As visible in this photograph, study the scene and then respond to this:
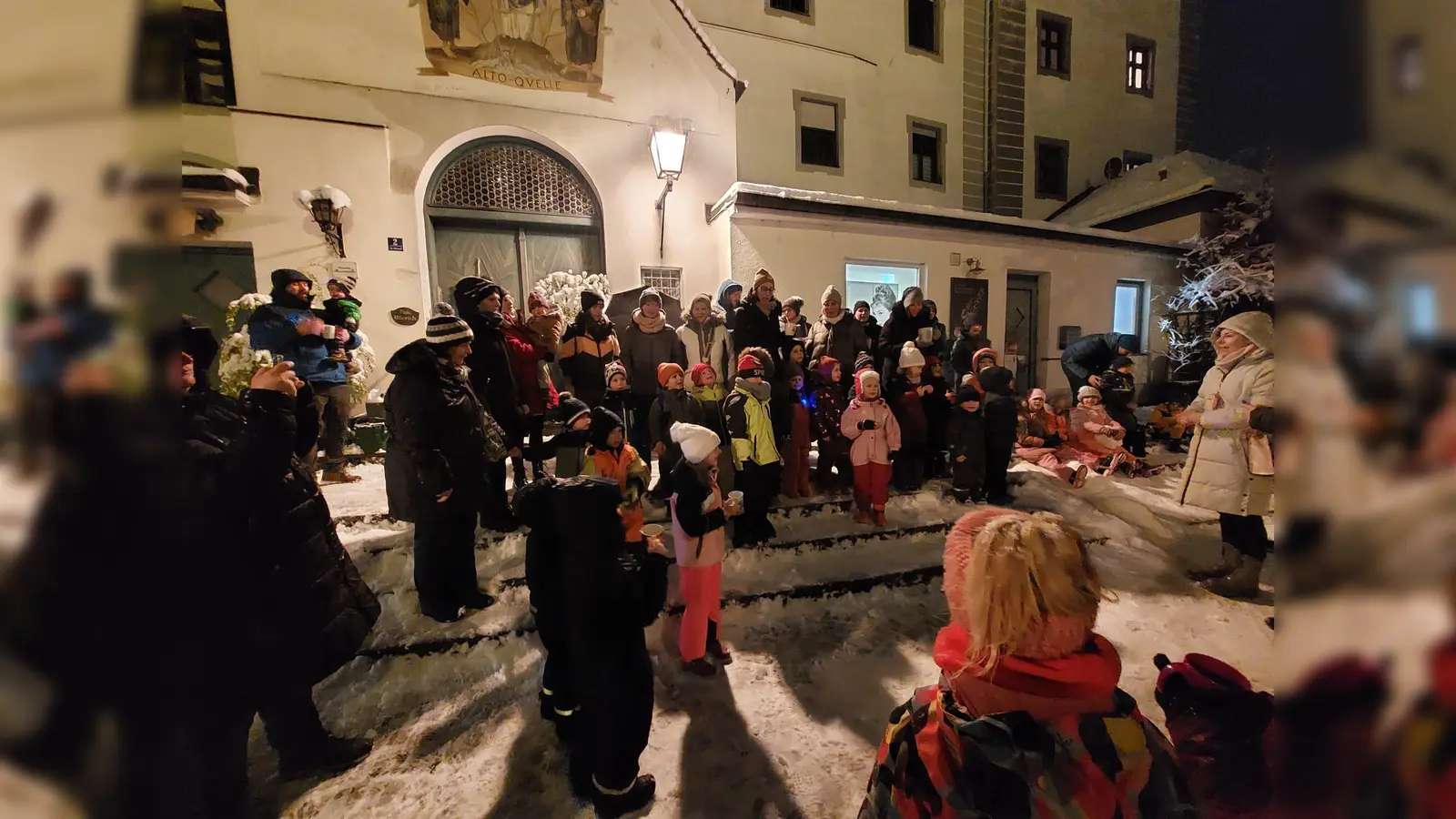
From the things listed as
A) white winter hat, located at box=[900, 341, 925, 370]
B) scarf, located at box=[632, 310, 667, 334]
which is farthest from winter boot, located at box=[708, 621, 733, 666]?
white winter hat, located at box=[900, 341, 925, 370]

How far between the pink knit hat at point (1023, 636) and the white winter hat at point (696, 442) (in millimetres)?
1561

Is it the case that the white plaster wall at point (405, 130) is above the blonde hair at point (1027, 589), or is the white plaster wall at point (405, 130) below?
above

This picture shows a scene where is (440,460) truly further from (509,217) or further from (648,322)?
(509,217)

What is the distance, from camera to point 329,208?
553cm

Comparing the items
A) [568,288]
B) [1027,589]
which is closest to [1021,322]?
[568,288]

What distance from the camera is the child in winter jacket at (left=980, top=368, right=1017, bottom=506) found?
5.14 metres

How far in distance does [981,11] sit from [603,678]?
15.2 metres

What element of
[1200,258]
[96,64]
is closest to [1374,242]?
[96,64]

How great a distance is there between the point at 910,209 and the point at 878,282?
122 cm

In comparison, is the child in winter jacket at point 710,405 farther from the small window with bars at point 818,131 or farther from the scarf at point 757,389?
the small window with bars at point 818,131

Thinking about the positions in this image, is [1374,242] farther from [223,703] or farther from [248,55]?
[248,55]

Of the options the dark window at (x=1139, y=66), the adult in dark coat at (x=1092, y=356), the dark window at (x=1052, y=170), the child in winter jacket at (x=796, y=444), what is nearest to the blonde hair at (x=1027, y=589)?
the child in winter jacket at (x=796, y=444)

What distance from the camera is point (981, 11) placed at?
37.3 feet

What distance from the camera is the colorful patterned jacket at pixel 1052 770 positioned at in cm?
114
